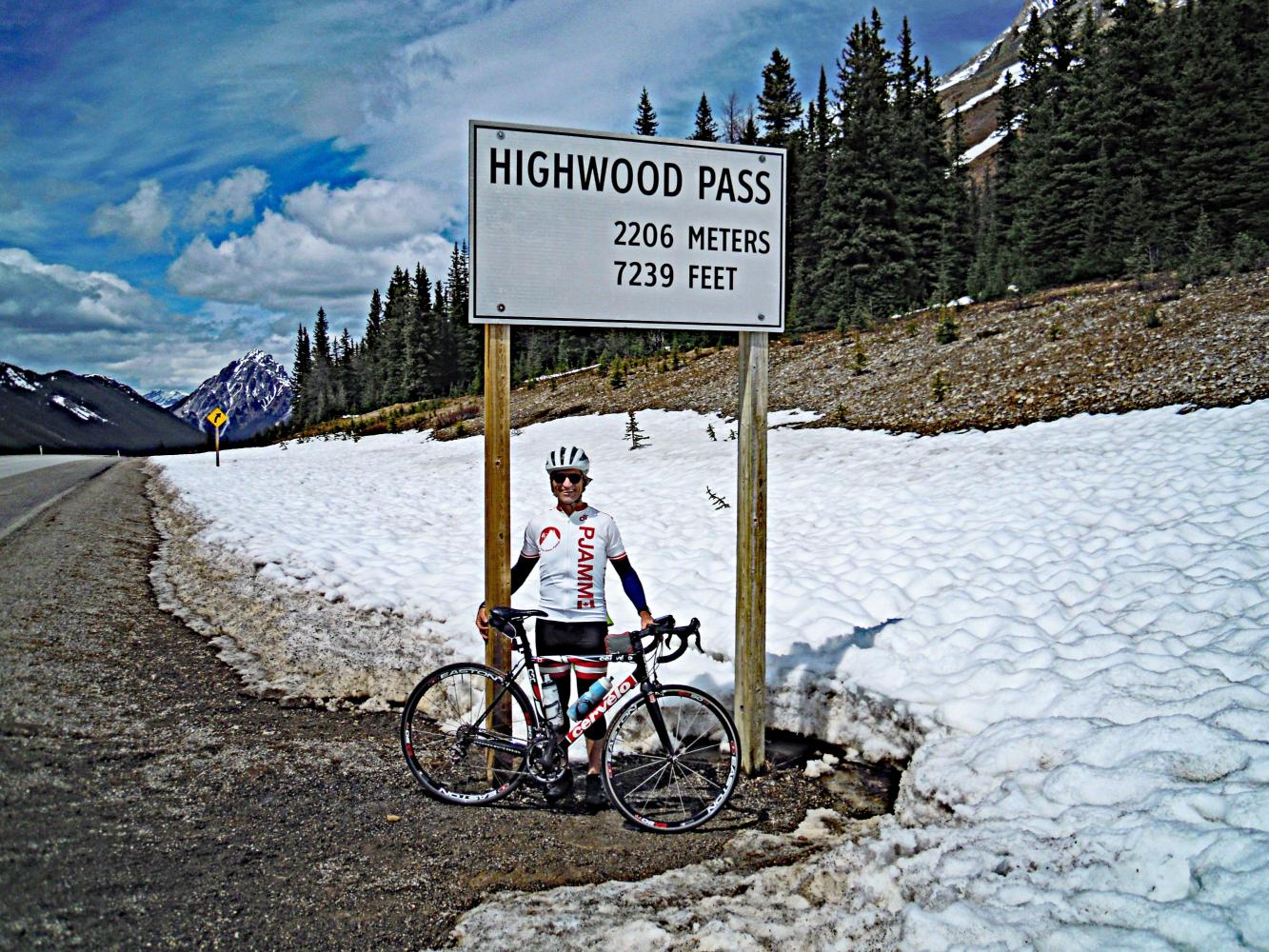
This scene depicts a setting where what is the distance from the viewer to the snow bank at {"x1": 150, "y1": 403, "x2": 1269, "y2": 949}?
3.23 m

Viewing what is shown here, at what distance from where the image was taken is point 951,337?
70.7 feet

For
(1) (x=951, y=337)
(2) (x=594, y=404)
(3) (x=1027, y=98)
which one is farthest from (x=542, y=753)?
(3) (x=1027, y=98)

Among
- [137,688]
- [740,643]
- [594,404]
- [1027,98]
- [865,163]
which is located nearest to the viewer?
[740,643]

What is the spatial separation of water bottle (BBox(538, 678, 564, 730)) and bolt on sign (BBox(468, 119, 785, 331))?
224 centimetres

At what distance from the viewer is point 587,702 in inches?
186

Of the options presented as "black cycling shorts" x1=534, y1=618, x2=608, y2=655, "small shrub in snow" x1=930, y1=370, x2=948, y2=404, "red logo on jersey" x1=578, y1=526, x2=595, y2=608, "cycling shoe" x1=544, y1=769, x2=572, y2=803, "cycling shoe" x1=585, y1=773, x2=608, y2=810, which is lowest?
"cycling shoe" x1=585, y1=773, x2=608, y2=810

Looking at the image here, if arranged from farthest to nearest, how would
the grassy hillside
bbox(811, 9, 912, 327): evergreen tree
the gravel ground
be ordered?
bbox(811, 9, 912, 327): evergreen tree, the grassy hillside, the gravel ground

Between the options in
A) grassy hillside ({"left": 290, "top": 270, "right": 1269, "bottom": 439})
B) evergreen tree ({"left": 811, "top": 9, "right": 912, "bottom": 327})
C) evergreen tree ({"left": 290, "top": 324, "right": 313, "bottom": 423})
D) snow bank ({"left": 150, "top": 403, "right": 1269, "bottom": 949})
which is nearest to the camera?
snow bank ({"left": 150, "top": 403, "right": 1269, "bottom": 949})

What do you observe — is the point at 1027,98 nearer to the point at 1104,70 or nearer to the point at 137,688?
the point at 1104,70

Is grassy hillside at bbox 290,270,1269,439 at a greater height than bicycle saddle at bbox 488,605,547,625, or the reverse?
grassy hillside at bbox 290,270,1269,439

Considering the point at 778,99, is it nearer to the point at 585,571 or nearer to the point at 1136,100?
the point at 1136,100

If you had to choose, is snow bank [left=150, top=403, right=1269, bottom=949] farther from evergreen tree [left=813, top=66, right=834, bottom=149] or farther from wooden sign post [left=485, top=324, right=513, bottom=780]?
evergreen tree [left=813, top=66, right=834, bottom=149]

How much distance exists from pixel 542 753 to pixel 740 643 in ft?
4.84

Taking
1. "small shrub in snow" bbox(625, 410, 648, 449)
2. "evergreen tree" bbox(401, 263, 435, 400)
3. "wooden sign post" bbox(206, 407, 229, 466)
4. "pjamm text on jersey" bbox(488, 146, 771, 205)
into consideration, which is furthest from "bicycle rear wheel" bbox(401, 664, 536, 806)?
"evergreen tree" bbox(401, 263, 435, 400)
